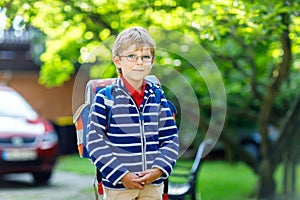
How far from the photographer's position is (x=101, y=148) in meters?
3.65

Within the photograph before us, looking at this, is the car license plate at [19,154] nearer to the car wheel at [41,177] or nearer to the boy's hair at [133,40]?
the car wheel at [41,177]

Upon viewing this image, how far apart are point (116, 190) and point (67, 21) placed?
3.69m

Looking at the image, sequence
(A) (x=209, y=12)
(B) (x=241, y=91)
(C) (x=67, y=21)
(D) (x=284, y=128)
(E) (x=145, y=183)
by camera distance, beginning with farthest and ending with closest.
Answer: (B) (x=241, y=91), (D) (x=284, y=128), (C) (x=67, y=21), (A) (x=209, y=12), (E) (x=145, y=183)

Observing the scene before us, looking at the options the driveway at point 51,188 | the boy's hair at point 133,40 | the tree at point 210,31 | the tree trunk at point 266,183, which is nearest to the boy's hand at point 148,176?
the boy's hair at point 133,40

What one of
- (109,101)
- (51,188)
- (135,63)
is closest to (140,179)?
(109,101)

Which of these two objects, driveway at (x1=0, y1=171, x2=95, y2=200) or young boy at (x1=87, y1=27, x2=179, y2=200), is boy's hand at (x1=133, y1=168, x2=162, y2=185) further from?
driveway at (x1=0, y1=171, x2=95, y2=200)

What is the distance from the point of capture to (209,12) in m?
6.42

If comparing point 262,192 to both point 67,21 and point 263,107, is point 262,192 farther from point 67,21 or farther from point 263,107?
point 67,21

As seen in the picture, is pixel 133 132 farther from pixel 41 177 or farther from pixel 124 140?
pixel 41 177

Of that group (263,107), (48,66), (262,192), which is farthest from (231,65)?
(48,66)

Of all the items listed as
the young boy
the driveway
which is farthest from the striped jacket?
the driveway

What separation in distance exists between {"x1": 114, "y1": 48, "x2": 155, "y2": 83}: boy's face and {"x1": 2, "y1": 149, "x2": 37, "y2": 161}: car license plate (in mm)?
5529

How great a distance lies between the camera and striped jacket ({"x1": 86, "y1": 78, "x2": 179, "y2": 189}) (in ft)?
12.0

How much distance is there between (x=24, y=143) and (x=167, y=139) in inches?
224
